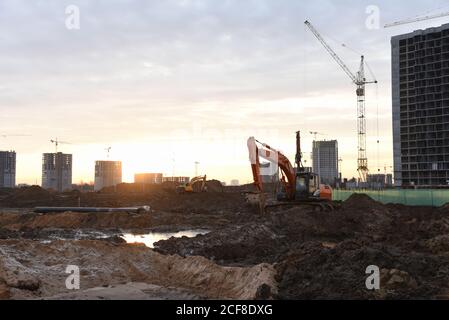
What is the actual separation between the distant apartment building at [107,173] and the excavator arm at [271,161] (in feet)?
323

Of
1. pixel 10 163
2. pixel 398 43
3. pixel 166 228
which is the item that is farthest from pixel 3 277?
pixel 10 163

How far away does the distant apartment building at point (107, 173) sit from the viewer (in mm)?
126125

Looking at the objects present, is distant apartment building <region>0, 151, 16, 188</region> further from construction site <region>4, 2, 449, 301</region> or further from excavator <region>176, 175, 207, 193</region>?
excavator <region>176, 175, 207, 193</region>

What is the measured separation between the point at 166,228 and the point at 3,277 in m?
19.7

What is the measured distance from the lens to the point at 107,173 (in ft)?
418

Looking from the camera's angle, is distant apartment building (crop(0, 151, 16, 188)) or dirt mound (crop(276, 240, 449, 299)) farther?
distant apartment building (crop(0, 151, 16, 188))

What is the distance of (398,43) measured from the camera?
126 meters

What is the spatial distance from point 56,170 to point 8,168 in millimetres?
23955

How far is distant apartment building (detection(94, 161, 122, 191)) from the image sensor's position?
12612 centimetres

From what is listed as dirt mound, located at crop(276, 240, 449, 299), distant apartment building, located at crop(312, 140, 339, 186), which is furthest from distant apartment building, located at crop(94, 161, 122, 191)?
dirt mound, located at crop(276, 240, 449, 299)

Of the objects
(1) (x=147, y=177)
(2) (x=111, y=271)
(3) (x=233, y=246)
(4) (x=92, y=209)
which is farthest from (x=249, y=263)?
(1) (x=147, y=177)

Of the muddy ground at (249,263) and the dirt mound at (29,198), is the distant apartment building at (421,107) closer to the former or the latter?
the dirt mound at (29,198)

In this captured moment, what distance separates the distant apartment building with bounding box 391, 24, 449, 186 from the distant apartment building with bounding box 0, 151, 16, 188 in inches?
4342
